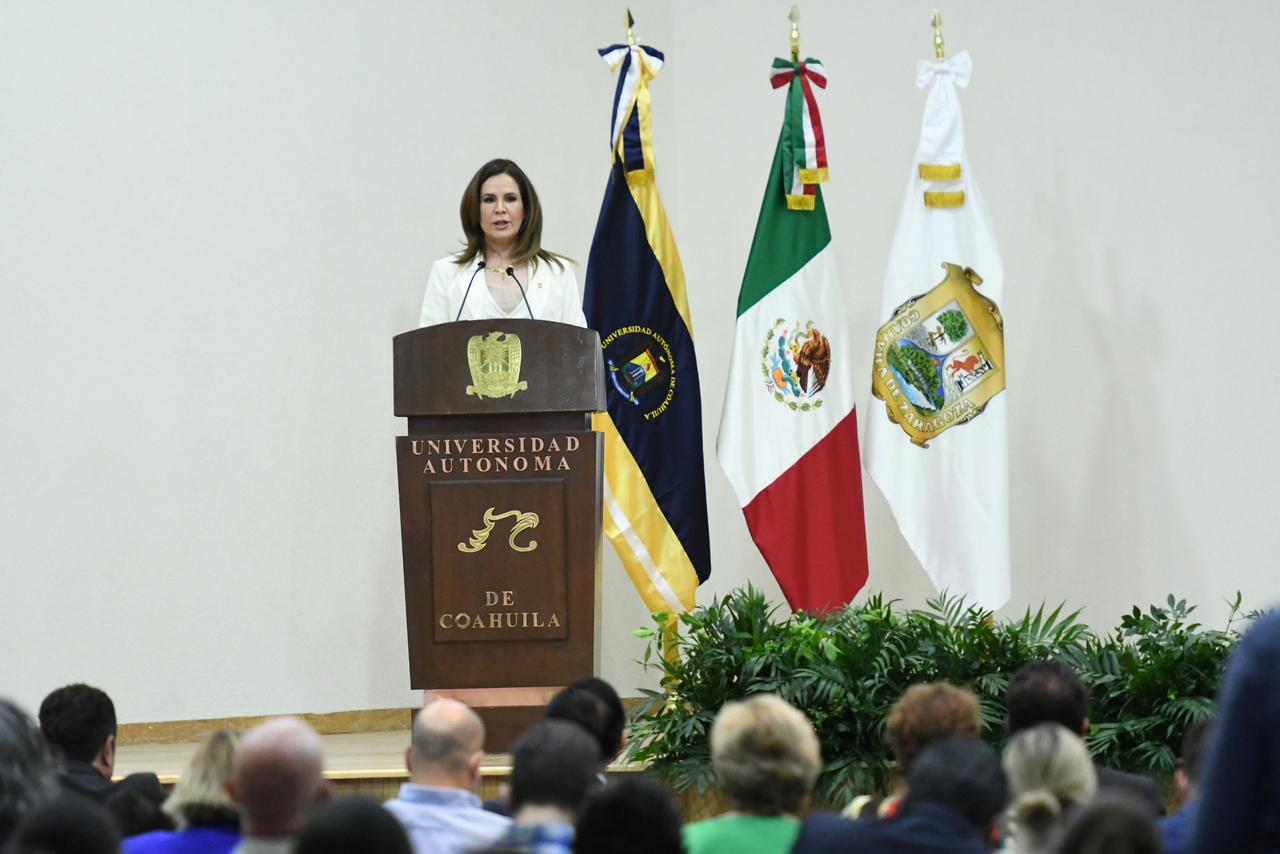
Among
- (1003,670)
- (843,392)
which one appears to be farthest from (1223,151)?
(1003,670)

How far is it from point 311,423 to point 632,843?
159 inches

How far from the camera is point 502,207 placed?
4.64 metres

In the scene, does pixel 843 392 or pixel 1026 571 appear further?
pixel 1026 571

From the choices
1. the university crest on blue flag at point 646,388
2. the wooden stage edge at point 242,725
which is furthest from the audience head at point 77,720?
the university crest on blue flag at point 646,388

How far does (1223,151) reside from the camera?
5.37 meters

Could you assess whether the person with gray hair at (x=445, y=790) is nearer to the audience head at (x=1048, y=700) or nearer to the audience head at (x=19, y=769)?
the audience head at (x=19, y=769)

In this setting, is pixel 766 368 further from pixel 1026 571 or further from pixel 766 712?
pixel 766 712

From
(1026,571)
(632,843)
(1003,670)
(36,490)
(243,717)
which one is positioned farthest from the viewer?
(1026,571)

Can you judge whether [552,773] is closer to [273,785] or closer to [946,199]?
[273,785]

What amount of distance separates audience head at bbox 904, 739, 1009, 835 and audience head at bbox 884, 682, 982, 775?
0.44m

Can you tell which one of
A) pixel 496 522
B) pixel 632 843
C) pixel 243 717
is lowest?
pixel 243 717

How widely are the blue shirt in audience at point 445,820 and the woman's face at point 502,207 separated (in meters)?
2.66

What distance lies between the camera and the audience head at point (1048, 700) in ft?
8.86

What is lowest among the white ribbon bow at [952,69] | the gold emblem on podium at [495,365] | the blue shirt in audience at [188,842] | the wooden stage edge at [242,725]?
the wooden stage edge at [242,725]
